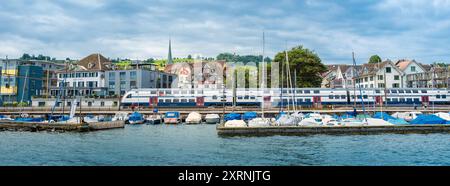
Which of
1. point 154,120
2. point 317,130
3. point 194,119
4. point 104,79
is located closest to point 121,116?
point 154,120

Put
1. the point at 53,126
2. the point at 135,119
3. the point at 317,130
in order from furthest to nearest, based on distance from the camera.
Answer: the point at 135,119 → the point at 53,126 → the point at 317,130

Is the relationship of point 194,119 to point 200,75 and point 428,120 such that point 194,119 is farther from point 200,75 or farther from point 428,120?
point 200,75

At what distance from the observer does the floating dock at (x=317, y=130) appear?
132ft

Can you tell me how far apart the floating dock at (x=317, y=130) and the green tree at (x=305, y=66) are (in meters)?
49.0

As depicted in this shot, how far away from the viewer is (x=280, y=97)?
78.2m

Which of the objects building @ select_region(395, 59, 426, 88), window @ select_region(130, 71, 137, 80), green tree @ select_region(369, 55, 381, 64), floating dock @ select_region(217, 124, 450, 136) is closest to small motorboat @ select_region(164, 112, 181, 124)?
floating dock @ select_region(217, 124, 450, 136)

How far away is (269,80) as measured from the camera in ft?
310

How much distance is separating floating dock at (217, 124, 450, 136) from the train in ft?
113

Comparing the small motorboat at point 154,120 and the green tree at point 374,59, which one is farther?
the green tree at point 374,59

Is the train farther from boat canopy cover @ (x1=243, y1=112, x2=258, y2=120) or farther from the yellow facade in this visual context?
the yellow facade

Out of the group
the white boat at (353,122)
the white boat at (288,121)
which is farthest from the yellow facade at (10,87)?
the white boat at (353,122)

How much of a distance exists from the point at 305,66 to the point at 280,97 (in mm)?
17561

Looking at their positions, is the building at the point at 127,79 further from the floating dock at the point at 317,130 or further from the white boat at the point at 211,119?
the floating dock at the point at 317,130
